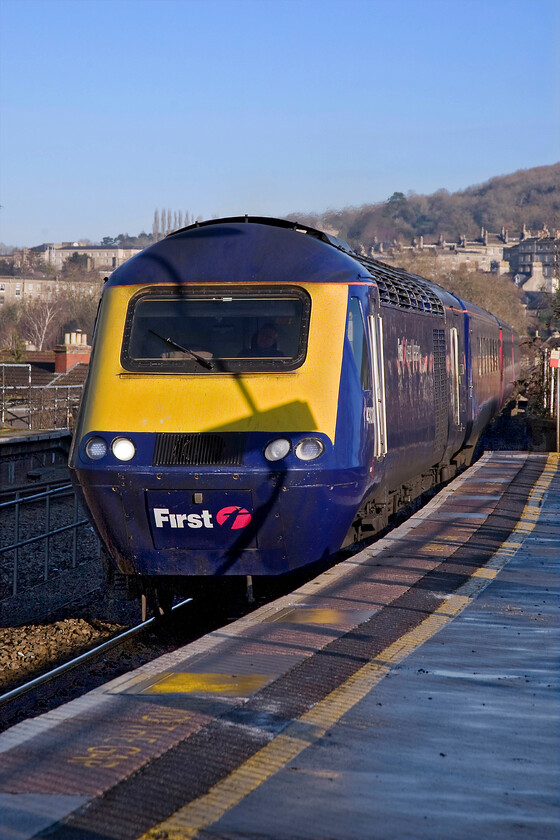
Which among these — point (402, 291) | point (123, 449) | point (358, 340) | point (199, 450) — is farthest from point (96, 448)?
point (402, 291)

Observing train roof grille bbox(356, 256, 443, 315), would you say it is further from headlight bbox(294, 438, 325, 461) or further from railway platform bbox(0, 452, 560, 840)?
railway platform bbox(0, 452, 560, 840)

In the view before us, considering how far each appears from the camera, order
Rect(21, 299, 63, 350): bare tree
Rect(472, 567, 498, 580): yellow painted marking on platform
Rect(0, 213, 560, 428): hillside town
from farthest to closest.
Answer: Rect(21, 299, 63, 350): bare tree < Rect(0, 213, 560, 428): hillside town < Rect(472, 567, 498, 580): yellow painted marking on platform

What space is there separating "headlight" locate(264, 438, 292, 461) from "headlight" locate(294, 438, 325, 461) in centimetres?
9

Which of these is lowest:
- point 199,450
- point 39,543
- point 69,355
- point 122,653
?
point 39,543

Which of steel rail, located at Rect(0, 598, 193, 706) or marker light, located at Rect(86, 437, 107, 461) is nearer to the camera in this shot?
steel rail, located at Rect(0, 598, 193, 706)

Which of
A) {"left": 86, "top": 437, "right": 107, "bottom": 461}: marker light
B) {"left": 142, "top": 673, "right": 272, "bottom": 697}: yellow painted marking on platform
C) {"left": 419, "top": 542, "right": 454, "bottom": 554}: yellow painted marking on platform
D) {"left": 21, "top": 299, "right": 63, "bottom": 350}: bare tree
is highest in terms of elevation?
{"left": 21, "top": 299, "right": 63, "bottom": 350}: bare tree

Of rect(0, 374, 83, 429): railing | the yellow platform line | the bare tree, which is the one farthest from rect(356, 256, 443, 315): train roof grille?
the bare tree

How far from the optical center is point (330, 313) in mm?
9422

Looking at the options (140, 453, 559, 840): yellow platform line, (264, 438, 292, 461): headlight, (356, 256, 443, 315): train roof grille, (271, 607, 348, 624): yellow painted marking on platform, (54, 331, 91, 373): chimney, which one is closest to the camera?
(140, 453, 559, 840): yellow platform line

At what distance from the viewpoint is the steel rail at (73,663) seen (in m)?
8.34

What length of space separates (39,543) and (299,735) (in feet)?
48.3

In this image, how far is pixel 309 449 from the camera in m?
8.85

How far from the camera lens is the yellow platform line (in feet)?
13.4

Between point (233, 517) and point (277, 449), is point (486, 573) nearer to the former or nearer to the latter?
point (277, 449)
